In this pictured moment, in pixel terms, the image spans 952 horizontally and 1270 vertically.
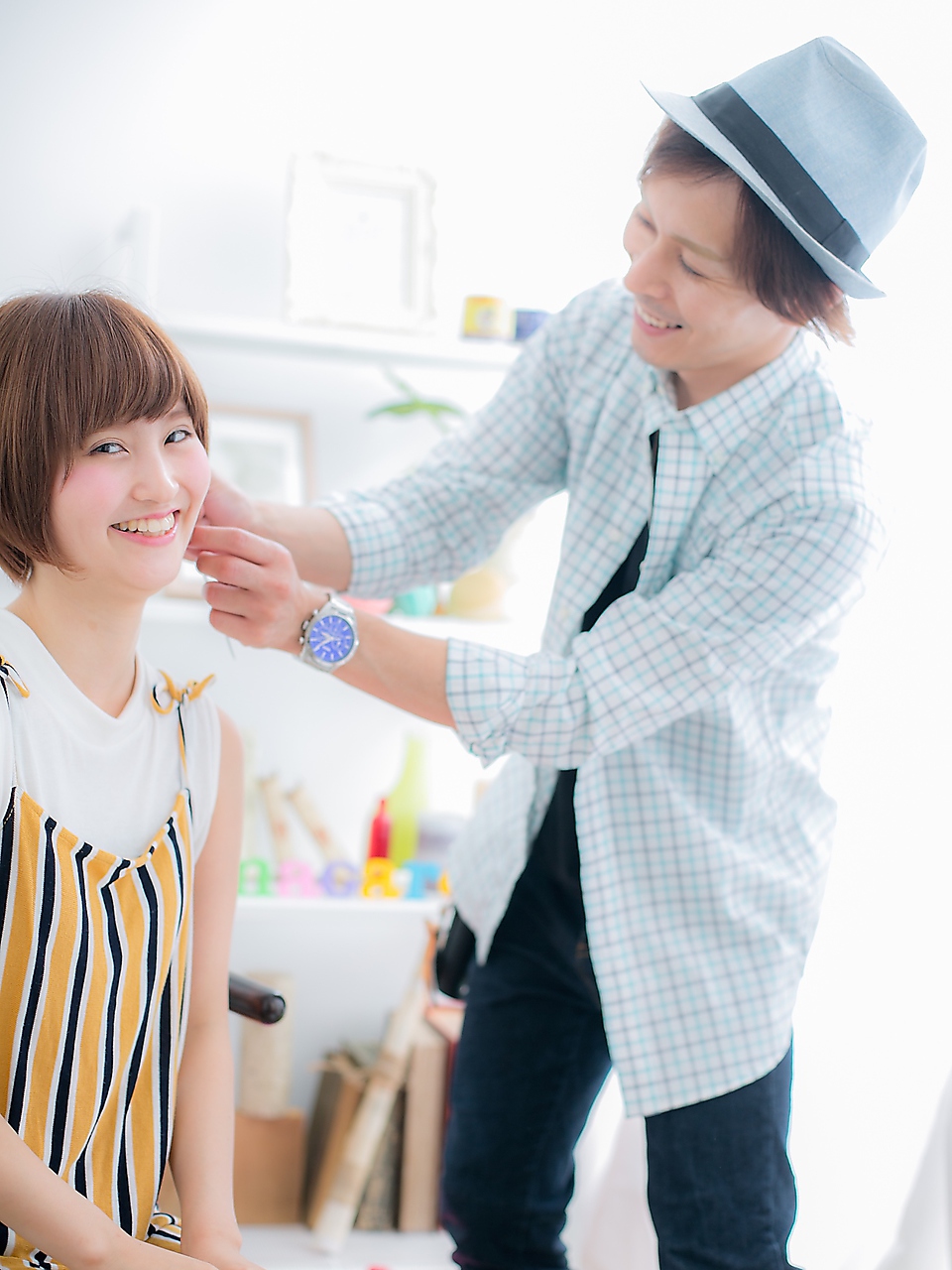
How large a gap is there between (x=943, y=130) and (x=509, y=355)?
100cm

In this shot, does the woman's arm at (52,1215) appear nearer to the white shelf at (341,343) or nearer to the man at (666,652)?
the man at (666,652)

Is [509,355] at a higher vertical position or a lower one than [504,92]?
lower

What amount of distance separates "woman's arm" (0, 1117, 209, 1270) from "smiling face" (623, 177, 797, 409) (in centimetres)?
105

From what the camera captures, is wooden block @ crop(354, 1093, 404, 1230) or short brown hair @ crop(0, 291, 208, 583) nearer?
short brown hair @ crop(0, 291, 208, 583)

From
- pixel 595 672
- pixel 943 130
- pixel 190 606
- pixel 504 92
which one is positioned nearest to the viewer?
pixel 595 672

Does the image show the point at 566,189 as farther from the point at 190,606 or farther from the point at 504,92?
the point at 190,606

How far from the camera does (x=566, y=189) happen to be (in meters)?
2.76

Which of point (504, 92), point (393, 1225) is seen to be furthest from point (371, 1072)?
point (504, 92)

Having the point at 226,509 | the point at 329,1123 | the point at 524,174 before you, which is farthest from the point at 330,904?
the point at 524,174

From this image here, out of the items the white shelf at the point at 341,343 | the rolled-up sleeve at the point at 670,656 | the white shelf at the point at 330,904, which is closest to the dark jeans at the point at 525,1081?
the rolled-up sleeve at the point at 670,656

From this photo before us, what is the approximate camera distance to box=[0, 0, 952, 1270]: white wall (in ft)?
5.67

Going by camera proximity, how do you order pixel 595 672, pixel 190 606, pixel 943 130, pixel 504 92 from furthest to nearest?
pixel 504 92 → pixel 190 606 → pixel 943 130 → pixel 595 672

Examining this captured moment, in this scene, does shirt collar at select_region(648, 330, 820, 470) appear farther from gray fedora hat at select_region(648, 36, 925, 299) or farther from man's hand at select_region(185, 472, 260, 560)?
man's hand at select_region(185, 472, 260, 560)

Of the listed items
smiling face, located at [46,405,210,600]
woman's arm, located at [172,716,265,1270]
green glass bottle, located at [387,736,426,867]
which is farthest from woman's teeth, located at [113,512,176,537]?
green glass bottle, located at [387,736,426,867]
